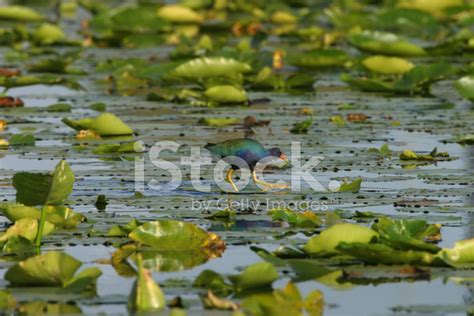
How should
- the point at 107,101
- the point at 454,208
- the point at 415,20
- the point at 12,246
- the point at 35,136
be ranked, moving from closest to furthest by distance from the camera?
the point at 12,246 < the point at 454,208 < the point at 35,136 < the point at 107,101 < the point at 415,20

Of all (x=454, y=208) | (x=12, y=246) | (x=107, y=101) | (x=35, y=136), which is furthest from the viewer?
(x=107, y=101)

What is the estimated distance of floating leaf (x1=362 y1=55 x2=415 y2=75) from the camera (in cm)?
1059

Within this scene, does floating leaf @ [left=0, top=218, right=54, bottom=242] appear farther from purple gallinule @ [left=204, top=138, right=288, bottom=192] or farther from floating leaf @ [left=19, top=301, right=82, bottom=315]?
purple gallinule @ [left=204, top=138, right=288, bottom=192]

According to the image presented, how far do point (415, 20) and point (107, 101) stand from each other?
17.8ft

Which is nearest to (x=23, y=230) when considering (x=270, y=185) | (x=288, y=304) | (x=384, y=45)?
(x=288, y=304)

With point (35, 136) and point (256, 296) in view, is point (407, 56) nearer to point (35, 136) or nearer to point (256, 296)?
point (35, 136)

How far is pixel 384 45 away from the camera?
11.6 meters

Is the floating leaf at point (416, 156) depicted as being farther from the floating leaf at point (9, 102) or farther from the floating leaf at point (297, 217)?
the floating leaf at point (9, 102)

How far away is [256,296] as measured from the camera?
455 cm

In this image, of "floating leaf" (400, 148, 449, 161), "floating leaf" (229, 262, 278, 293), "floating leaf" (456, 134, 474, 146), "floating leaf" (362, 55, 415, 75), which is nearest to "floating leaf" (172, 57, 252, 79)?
"floating leaf" (362, 55, 415, 75)

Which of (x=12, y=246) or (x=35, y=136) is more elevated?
(x=35, y=136)

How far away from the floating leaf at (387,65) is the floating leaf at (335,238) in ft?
18.6

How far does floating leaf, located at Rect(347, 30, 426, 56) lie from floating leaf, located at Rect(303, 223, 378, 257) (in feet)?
22.1

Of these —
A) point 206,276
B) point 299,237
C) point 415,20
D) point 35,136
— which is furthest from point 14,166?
point 415,20
